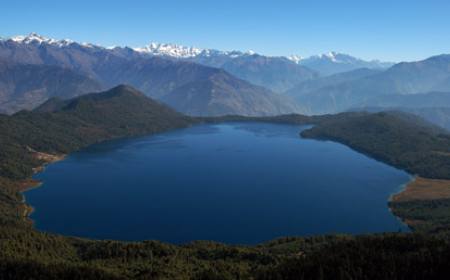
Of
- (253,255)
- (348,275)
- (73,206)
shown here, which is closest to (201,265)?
(253,255)

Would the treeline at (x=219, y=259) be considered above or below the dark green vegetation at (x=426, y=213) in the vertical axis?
above

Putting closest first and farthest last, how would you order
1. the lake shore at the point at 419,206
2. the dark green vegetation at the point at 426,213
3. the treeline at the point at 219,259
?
the treeline at the point at 219,259, the dark green vegetation at the point at 426,213, the lake shore at the point at 419,206

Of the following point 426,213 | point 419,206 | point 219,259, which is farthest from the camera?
point 419,206

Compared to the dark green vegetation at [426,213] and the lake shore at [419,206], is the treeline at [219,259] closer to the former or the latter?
the dark green vegetation at [426,213]

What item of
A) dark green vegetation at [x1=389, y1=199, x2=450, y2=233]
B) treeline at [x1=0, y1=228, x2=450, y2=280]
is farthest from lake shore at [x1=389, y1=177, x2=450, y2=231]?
treeline at [x1=0, y1=228, x2=450, y2=280]

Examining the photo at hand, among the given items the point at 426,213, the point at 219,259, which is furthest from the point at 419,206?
the point at 219,259

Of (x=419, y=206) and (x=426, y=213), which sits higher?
(x=419, y=206)

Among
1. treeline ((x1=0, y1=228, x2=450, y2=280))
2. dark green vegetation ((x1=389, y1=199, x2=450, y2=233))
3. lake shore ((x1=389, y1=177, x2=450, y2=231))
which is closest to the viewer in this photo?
treeline ((x1=0, y1=228, x2=450, y2=280))

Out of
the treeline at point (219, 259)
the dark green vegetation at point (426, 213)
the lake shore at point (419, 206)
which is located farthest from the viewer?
the lake shore at point (419, 206)

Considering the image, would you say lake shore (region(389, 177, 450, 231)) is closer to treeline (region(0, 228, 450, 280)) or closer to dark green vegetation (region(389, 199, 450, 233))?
dark green vegetation (region(389, 199, 450, 233))

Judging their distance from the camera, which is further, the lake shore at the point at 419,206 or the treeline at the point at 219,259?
the lake shore at the point at 419,206

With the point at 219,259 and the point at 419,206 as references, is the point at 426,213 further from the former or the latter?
the point at 219,259

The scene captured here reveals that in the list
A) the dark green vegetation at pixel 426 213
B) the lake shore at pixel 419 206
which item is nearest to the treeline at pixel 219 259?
the dark green vegetation at pixel 426 213

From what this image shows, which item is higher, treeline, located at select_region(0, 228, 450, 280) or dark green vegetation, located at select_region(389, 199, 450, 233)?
treeline, located at select_region(0, 228, 450, 280)
